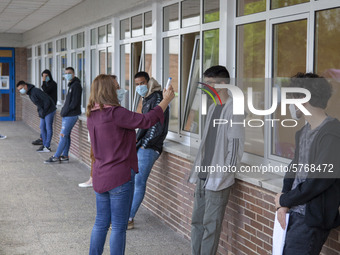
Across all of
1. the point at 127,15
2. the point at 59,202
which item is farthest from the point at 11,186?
the point at 127,15

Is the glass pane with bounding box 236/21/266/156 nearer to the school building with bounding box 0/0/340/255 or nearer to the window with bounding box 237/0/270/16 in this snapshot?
the school building with bounding box 0/0/340/255

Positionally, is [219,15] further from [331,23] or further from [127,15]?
[127,15]

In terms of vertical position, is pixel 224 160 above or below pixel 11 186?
above

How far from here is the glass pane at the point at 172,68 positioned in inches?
265

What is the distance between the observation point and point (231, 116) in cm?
421

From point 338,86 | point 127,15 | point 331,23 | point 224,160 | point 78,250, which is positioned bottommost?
point 78,250

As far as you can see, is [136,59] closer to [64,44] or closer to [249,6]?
[249,6]

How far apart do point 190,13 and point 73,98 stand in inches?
175

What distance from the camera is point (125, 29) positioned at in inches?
343

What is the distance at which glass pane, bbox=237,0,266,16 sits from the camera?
4.70 meters

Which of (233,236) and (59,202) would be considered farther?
(59,202)

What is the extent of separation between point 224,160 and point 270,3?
4.62ft

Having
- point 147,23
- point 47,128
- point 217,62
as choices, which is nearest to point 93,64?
point 47,128

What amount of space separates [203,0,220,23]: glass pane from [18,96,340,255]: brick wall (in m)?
1.53
